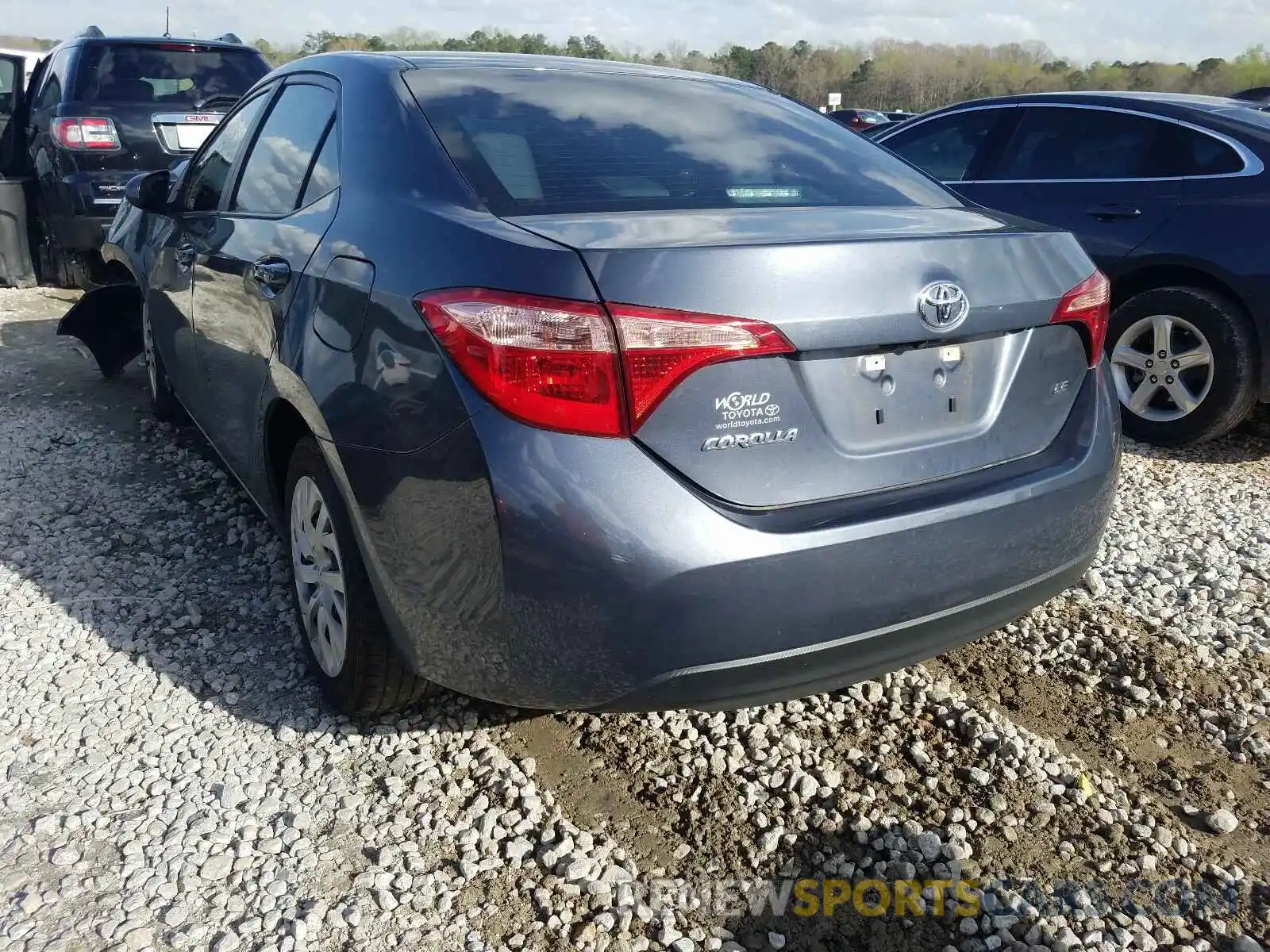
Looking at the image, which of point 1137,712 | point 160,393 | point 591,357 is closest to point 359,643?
point 591,357

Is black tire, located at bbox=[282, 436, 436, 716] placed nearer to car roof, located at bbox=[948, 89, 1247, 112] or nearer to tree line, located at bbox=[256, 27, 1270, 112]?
car roof, located at bbox=[948, 89, 1247, 112]

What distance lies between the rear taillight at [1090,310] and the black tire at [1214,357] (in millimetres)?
2447

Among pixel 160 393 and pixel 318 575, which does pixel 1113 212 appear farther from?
pixel 160 393

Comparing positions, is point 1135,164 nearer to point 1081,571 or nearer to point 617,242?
point 1081,571

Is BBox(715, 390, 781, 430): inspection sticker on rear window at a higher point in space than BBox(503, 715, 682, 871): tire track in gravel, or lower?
higher

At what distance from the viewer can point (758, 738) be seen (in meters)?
2.63

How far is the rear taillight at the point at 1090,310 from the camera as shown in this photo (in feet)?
7.67

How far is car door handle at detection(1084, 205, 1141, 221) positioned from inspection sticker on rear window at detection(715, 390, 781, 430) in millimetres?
3720

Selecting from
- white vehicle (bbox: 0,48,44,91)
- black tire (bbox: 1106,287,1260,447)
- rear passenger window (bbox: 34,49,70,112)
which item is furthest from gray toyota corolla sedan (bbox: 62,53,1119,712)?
white vehicle (bbox: 0,48,44,91)

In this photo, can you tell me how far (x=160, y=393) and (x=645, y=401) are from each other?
358 centimetres

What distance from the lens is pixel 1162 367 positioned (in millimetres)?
4793

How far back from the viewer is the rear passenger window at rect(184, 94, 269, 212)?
3.52 meters

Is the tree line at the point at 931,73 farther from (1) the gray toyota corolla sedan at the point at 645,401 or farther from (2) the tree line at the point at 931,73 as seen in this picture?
(1) the gray toyota corolla sedan at the point at 645,401

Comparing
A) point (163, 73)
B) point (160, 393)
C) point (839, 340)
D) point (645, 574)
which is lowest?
point (160, 393)
